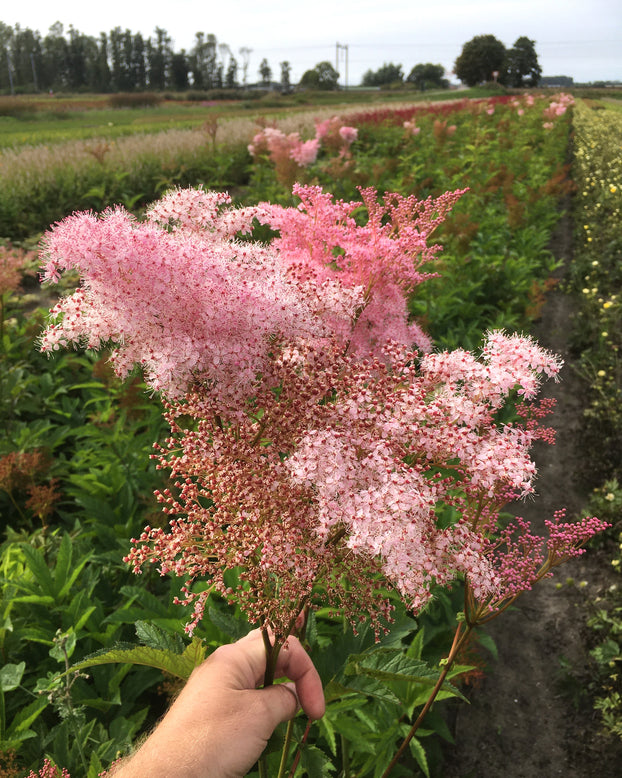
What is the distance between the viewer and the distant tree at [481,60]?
88.8m

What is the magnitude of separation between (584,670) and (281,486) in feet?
12.5

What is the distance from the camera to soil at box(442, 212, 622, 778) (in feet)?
10.9

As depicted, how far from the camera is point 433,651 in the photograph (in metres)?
3.01

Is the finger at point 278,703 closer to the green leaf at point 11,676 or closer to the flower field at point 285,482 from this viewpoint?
the flower field at point 285,482

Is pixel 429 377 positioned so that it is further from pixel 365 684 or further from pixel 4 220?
pixel 4 220

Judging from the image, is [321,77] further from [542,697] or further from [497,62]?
[542,697]

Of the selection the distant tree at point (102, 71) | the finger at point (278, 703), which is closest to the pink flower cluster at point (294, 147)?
the finger at point (278, 703)

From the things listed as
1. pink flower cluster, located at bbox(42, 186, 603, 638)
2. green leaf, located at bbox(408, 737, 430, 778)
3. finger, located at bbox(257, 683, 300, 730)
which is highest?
pink flower cluster, located at bbox(42, 186, 603, 638)

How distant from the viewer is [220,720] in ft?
3.84

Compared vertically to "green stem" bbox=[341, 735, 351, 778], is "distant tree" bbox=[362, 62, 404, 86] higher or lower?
higher

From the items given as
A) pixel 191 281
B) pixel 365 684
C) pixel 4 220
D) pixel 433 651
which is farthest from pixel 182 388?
pixel 4 220

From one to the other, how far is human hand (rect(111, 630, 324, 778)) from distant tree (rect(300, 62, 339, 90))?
403 ft

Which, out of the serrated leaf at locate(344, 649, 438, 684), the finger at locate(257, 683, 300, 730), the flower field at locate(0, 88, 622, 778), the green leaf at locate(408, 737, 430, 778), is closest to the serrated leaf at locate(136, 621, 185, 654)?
the flower field at locate(0, 88, 622, 778)

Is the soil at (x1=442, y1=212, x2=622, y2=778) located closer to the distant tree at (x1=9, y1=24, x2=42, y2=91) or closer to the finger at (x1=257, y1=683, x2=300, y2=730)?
the finger at (x1=257, y1=683, x2=300, y2=730)
